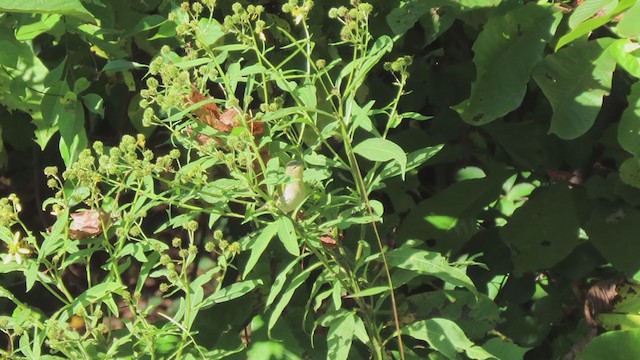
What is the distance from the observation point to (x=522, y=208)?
177cm

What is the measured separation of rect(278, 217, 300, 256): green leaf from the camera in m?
1.14

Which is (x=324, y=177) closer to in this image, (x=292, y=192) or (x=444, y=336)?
(x=292, y=192)

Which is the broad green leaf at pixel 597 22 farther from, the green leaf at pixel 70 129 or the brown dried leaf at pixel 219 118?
the green leaf at pixel 70 129

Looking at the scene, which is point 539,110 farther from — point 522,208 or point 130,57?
point 130,57

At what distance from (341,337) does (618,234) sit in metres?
0.68

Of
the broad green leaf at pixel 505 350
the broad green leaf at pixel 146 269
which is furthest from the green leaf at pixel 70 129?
the broad green leaf at pixel 505 350

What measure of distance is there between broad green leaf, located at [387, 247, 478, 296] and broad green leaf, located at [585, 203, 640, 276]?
0.51 m

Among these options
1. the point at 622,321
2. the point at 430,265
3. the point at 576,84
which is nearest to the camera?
the point at 430,265

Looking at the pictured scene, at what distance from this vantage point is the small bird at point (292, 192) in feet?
3.96

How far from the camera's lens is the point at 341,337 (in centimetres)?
126

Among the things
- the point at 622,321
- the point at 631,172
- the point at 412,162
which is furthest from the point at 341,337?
the point at 622,321

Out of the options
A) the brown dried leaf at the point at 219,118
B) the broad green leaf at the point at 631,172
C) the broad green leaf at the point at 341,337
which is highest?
the brown dried leaf at the point at 219,118

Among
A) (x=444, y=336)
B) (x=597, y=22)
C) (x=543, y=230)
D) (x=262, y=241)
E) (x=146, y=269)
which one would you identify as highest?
(x=597, y=22)

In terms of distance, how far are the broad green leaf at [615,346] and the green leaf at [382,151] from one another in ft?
2.38
